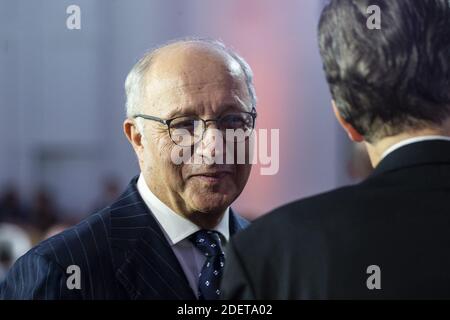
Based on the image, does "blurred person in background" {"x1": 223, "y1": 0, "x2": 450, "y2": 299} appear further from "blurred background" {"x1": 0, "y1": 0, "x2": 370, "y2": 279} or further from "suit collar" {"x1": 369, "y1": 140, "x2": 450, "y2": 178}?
"blurred background" {"x1": 0, "y1": 0, "x2": 370, "y2": 279}

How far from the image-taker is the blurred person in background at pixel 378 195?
4.61 feet

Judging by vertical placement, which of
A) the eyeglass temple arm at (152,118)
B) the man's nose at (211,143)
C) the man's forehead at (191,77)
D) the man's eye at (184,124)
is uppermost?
the man's forehead at (191,77)

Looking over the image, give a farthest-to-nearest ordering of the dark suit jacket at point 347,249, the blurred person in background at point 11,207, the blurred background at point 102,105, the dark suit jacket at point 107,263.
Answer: the blurred person in background at point 11,207 → the blurred background at point 102,105 → the dark suit jacket at point 107,263 → the dark suit jacket at point 347,249

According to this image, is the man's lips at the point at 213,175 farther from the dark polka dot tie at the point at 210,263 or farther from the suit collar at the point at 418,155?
the suit collar at the point at 418,155

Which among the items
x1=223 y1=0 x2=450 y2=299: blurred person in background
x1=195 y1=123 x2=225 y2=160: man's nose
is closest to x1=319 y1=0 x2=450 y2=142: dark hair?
x1=223 y1=0 x2=450 y2=299: blurred person in background

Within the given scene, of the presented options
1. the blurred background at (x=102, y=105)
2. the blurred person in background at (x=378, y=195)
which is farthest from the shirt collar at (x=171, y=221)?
the blurred background at (x=102, y=105)

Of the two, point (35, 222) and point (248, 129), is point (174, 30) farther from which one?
point (248, 129)

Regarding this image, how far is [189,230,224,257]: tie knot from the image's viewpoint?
85.1 inches

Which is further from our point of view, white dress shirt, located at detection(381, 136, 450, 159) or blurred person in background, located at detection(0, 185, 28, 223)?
blurred person in background, located at detection(0, 185, 28, 223)

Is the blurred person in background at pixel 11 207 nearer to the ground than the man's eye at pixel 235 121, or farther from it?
nearer to the ground

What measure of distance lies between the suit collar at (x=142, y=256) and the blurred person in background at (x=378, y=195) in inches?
24.1

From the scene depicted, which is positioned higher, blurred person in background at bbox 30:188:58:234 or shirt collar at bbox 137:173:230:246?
shirt collar at bbox 137:173:230:246

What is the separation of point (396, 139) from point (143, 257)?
2.68ft

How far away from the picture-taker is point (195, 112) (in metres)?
2.21
